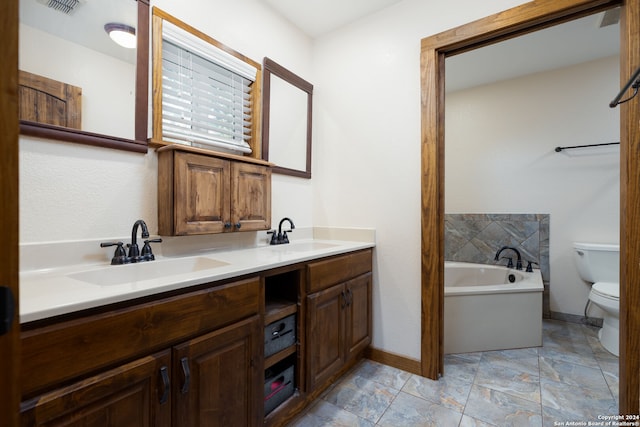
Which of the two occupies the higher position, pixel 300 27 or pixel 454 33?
pixel 300 27

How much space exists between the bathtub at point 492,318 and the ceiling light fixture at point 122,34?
8.10 feet

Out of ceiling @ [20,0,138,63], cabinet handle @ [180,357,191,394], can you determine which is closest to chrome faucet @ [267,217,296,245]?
cabinet handle @ [180,357,191,394]

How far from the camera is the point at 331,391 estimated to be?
5.70 feet

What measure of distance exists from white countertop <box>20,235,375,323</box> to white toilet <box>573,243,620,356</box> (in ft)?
6.54

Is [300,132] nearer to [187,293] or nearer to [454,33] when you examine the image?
[454,33]

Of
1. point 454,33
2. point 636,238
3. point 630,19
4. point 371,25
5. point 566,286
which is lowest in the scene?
point 566,286

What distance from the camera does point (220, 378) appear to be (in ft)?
3.48

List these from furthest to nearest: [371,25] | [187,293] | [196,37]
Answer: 1. [371,25]
2. [196,37]
3. [187,293]

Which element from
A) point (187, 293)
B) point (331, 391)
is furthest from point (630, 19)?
point (331, 391)

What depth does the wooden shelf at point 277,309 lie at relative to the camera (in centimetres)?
133

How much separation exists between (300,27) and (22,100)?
1.85 metres

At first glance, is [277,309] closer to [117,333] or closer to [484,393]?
[117,333]

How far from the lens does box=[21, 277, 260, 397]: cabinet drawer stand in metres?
0.67

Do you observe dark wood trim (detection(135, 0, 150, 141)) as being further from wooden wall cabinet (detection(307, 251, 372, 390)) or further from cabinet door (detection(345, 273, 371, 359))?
cabinet door (detection(345, 273, 371, 359))
